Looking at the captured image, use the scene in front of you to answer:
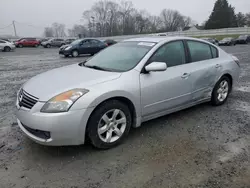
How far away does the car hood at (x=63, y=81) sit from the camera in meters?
2.90

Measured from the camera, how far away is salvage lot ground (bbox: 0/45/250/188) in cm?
252

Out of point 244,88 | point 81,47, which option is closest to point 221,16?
point 81,47

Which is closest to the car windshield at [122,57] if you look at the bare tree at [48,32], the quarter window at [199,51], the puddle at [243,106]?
the quarter window at [199,51]

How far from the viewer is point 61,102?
108 inches

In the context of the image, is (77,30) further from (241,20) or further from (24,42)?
(241,20)

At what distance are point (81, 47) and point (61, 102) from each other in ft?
52.8

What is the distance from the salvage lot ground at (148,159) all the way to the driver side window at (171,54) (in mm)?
1095

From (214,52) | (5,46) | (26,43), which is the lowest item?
(214,52)

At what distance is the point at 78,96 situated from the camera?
110 inches

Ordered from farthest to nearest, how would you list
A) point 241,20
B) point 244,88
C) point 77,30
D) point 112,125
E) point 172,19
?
point 172,19 → point 77,30 → point 241,20 → point 244,88 → point 112,125

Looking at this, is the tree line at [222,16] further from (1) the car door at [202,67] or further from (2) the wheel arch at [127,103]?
(2) the wheel arch at [127,103]

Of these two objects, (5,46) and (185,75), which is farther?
(5,46)

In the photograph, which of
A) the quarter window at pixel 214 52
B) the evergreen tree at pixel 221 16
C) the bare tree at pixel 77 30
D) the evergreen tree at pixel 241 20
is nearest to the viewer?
the quarter window at pixel 214 52

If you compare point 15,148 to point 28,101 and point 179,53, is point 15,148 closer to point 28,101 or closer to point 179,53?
point 28,101
